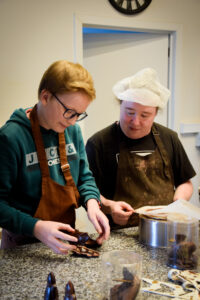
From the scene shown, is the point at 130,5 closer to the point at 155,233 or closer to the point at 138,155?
the point at 138,155

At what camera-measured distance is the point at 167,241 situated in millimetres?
1229

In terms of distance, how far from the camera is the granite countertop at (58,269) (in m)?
0.93

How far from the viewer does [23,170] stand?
123cm

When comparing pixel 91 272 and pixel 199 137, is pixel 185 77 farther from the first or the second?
pixel 91 272

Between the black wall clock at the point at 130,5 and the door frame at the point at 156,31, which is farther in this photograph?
the black wall clock at the point at 130,5

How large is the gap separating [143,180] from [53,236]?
781mm

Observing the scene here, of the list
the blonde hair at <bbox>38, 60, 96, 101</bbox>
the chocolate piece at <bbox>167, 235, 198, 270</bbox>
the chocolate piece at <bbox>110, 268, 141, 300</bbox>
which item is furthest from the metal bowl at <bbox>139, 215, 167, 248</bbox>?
the blonde hair at <bbox>38, 60, 96, 101</bbox>

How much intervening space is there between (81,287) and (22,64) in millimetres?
2154

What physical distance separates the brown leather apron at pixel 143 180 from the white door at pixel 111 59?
135 centimetres

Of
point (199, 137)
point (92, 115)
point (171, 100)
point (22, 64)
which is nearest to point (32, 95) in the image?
point (22, 64)

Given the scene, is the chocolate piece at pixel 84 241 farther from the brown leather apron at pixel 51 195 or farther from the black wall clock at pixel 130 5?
the black wall clock at pixel 130 5

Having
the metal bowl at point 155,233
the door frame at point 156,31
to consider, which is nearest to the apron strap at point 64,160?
the metal bowl at point 155,233

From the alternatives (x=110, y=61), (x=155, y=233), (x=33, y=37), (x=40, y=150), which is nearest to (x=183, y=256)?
(x=155, y=233)

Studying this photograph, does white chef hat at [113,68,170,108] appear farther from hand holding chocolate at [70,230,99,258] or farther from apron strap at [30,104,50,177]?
hand holding chocolate at [70,230,99,258]
